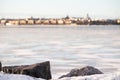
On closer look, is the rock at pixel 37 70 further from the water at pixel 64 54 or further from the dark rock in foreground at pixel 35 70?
the water at pixel 64 54

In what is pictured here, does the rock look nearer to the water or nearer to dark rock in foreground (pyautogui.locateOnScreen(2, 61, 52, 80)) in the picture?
dark rock in foreground (pyautogui.locateOnScreen(2, 61, 52, 80))

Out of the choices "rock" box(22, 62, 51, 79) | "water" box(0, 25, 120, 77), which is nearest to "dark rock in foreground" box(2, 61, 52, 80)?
"rock" box(22, 62, 51, 79)

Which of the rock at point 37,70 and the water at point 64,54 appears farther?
the water at point 64,54

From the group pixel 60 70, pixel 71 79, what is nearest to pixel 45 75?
pixel 71 79

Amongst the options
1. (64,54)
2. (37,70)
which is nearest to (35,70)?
(37,70)

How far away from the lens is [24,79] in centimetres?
325

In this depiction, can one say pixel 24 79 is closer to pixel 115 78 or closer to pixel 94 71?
pixel 115 78

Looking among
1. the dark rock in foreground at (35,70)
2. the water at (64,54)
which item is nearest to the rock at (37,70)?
the dark rock in foreground at (35,70)

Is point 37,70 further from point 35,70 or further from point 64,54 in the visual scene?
point 64,54

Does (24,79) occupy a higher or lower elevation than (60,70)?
higher

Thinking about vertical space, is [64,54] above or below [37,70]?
below

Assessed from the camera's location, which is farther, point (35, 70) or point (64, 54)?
point (64, 54)

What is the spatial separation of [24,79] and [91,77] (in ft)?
2.19

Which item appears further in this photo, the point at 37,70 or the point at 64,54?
the point at 64,54
